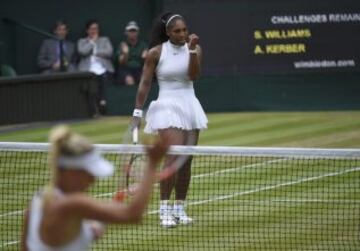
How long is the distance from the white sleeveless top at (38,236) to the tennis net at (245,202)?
3.06 metres

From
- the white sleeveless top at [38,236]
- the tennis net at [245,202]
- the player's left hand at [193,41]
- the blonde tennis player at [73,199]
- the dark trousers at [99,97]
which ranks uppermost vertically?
the player's left hand at [193,41]

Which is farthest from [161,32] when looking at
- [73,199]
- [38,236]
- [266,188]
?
[73,199]

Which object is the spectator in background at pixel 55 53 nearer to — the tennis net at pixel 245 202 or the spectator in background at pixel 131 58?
the spectator in background at pixel 131 58

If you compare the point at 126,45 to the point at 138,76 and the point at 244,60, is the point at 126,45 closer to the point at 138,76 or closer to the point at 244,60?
the point at 138,76

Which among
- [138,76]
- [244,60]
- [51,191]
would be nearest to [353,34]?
[244,60]

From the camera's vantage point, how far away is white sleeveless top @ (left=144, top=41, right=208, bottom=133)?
35.2ft

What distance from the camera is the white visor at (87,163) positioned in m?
5.26

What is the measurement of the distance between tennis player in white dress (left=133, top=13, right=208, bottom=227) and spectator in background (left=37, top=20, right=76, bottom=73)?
12165 mm

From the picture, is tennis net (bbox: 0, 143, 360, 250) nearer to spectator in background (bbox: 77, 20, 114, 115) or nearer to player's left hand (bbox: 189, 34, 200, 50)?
player's left hand (bbox: 189, 34, 200, 50)

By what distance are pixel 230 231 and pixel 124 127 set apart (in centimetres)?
955

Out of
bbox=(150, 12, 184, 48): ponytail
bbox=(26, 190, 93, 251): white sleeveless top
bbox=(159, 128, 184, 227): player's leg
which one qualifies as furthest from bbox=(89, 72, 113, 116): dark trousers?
bbox=(26, 190, 93, 251): white sleeveless top

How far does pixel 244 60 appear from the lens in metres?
22.1

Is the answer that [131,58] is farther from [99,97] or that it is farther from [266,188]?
[266,188]

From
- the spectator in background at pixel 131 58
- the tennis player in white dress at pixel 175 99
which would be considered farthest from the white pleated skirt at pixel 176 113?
the spectator in background at pixel 131 58
